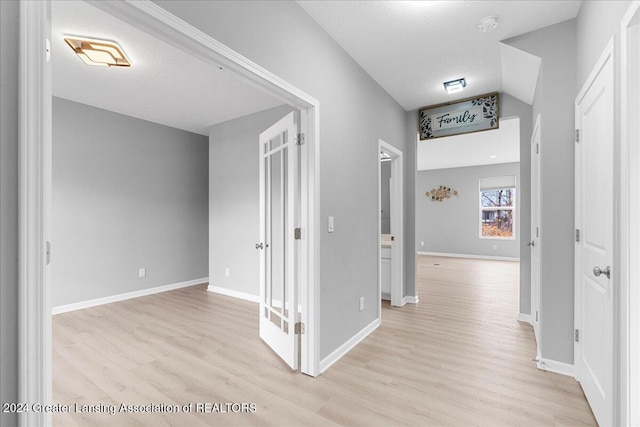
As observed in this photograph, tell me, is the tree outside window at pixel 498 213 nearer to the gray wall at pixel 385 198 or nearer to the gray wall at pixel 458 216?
the gray wall at pixel 458 216

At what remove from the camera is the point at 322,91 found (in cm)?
240

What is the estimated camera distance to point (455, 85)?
11.0 feet

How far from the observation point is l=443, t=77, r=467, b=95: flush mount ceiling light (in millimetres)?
3299

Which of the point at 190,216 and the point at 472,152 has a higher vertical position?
the point at 472,152

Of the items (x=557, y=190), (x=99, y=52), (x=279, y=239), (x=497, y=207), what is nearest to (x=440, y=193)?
(x=497, y=207)

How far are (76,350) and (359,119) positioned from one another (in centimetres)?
335

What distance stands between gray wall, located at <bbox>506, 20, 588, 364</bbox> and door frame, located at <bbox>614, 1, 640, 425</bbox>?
103cm

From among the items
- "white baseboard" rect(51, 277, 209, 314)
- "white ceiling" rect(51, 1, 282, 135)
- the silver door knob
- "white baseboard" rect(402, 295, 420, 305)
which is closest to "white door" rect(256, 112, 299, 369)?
"white ceiling" rect(51, 1, 282, 135)

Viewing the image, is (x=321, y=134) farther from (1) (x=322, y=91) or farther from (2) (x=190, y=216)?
(2) (x=190, y=216)

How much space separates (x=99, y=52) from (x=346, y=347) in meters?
3.44

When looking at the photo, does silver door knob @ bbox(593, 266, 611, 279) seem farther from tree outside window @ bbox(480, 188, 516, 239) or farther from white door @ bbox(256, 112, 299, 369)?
tree outside window @ bbox(480, 188, 516, 239)

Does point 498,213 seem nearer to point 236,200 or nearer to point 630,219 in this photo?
point 236,200

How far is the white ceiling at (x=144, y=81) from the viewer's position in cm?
234

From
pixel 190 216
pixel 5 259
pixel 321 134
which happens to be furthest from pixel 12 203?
pixel 190 216
